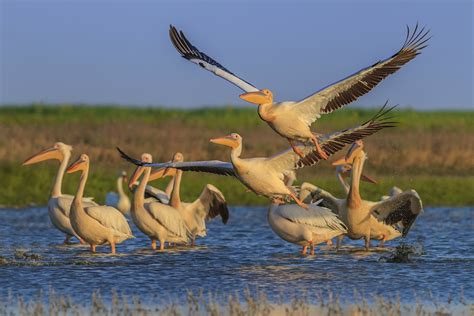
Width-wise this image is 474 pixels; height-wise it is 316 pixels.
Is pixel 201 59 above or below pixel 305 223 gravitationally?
above

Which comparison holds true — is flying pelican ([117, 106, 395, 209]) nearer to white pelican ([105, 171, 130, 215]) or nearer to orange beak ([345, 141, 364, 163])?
orange beak ([345, 141, 364, 163])

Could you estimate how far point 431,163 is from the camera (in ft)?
72.6

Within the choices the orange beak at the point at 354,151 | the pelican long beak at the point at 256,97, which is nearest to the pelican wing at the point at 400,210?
the orange beak at the point at 354,151

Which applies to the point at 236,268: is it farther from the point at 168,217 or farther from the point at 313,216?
the point at 168,217

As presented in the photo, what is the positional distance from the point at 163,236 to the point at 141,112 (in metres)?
26.9

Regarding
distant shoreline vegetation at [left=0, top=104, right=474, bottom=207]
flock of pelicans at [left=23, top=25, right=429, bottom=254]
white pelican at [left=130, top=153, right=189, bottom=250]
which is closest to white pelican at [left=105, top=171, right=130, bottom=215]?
distant shoreline vegetation at [left=0, top=104, right=474, bottom=207]

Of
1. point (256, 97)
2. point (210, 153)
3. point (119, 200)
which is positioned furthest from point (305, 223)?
point (210, 153)

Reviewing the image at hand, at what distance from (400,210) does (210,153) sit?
34.9ft

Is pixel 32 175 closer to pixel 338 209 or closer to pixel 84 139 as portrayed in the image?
pixel 84 139

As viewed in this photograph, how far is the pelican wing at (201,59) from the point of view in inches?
417

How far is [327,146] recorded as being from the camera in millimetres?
10594

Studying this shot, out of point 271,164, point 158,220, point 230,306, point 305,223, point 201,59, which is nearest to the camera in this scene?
point 230,306

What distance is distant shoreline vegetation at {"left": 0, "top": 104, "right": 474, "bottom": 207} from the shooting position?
62.0 ft

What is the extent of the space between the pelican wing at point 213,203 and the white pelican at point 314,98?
2.70 meters
